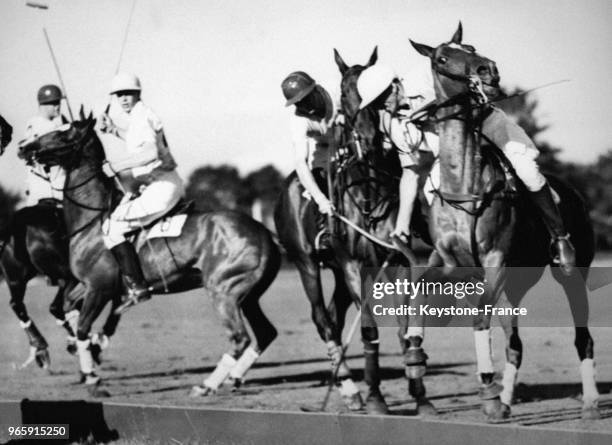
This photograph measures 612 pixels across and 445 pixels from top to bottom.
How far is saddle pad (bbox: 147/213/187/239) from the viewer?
11289 millimetres

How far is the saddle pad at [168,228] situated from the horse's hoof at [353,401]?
2.75m

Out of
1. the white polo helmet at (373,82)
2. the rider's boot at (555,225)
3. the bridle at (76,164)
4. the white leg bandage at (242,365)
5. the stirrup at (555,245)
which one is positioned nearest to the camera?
the rider's boot at (555,225)

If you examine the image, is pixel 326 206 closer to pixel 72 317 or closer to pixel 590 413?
pixel 590 413

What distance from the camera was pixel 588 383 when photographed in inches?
348

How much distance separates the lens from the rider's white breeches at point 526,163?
841 cm

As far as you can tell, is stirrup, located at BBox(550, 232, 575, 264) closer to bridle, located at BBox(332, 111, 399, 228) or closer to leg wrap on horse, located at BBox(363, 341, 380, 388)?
bridle, located at BBox(332, 111, 399, 228)

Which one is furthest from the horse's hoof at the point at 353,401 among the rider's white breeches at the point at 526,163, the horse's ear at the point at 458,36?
the horse's ear at the point at 458,36

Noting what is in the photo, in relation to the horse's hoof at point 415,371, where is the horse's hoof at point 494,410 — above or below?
below

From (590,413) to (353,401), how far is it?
2032 mm

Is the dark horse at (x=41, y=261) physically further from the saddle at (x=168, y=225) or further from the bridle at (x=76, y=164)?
the saddle at (x=168, y=225)

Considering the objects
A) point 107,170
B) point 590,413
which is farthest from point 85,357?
point 590,413

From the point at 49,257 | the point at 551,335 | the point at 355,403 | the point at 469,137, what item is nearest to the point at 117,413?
the point at 355,403

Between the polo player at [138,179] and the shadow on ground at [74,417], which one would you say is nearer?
the shadow on ground at [74,417]

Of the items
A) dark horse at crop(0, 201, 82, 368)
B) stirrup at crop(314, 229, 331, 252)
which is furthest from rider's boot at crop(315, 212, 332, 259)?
dark horse at crop(0, 201, 82, 368)
